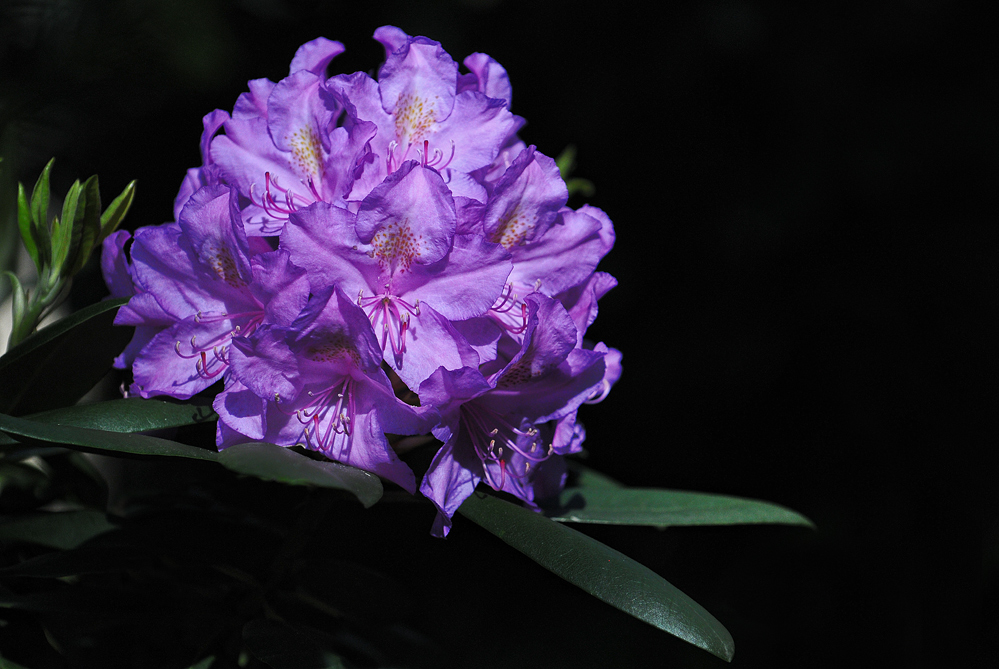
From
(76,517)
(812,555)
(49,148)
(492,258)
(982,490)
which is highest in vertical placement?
(492,258)

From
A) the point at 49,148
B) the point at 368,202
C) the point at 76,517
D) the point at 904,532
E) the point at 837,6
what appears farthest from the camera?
the point at 904,532

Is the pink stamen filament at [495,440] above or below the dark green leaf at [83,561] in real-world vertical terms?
above

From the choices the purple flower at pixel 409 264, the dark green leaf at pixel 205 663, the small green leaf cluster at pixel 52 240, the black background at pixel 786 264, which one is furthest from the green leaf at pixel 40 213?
the black background at pixel 786 264

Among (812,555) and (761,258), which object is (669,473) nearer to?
(812,555)

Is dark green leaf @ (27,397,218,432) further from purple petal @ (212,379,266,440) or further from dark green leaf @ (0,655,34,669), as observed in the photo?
dark green leaf @ (0,655,34,669)

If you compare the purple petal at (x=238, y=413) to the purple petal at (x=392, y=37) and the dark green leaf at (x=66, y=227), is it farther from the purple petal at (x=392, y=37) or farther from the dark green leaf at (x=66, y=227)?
the purple petal at (x=392, y=37)

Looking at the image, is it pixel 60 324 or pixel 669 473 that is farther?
pixel 669 473

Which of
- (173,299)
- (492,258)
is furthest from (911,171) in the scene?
(173,299)
